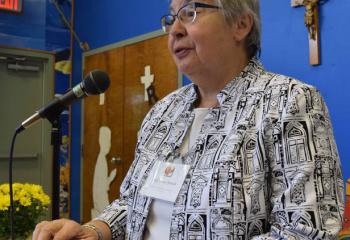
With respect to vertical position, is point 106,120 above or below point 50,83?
below

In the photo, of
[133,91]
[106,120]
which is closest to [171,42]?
[133,91]

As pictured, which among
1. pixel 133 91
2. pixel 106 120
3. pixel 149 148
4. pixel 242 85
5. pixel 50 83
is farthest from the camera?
pixel 50 83

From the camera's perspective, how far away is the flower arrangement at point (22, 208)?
1.61 meters

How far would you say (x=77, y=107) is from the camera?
4.69m

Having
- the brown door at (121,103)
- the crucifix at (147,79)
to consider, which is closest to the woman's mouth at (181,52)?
the brown door at (121,103)

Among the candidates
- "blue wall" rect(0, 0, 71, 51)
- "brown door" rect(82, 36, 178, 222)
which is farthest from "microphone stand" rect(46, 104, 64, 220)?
"blue wall" rect(0, 0, 71, 51)

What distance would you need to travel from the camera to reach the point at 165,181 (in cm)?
108

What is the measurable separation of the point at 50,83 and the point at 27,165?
919 millimetres

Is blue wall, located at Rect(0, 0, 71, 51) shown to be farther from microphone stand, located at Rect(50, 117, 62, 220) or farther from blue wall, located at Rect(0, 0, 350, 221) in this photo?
microphone stand, located at Rect(50, 117, 62, 220)

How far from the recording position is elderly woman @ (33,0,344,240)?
89 cm

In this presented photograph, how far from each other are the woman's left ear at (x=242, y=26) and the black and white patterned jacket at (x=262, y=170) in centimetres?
11

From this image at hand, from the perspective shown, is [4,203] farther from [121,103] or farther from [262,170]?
[121,103]

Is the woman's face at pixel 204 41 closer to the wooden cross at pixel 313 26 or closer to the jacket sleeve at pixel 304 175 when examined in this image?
the jacket sleeve at pixel 304 175

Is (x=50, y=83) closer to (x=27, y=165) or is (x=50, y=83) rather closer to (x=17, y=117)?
(x=17, y=117)
